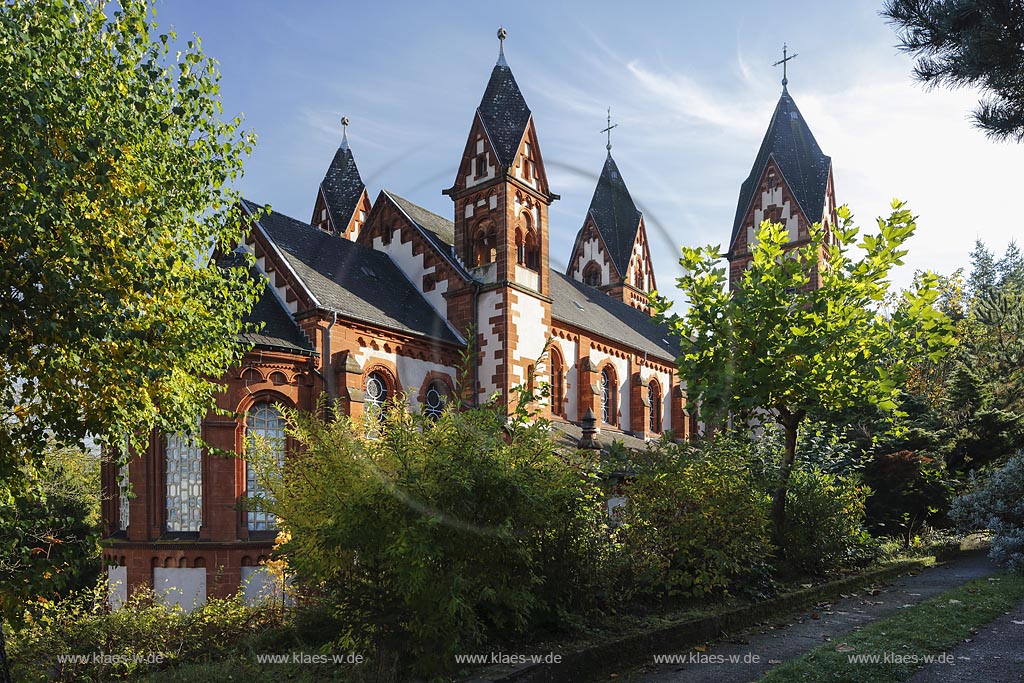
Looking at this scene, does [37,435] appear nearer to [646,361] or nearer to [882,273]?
[882,273]

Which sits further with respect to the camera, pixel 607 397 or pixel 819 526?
pixel 607 397

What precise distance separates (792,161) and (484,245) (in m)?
22.3

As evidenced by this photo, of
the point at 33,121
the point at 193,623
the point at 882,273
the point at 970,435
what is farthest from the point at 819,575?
the point at 33,121

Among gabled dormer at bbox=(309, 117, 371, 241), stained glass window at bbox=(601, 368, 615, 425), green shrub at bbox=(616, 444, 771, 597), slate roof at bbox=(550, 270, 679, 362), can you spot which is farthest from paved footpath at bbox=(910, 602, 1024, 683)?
gabled dormer at bbox=(309, 117, 371, 241)

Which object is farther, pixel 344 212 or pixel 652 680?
pixel 344 212

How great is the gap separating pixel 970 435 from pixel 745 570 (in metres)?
14.9

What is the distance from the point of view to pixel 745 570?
10.9 metres

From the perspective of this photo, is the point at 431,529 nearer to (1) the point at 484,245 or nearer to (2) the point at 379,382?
(2) the point at 379,382

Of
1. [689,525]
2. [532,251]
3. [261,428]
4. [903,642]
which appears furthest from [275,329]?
[903,642]

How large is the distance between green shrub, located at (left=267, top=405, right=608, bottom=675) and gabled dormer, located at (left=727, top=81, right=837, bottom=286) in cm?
3300

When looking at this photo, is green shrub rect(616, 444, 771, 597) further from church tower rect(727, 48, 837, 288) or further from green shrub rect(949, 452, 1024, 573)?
church tower rect(727, 48, 837, 288)

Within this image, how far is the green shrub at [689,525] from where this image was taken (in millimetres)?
10094

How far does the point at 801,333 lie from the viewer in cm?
1255

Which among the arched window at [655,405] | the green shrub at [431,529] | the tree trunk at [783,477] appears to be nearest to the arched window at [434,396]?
the tree trunk at [783,477]
